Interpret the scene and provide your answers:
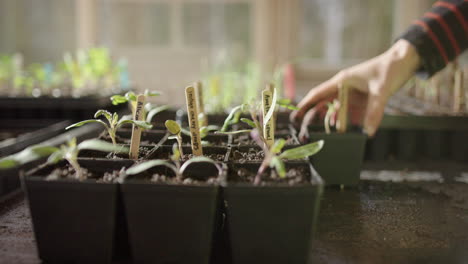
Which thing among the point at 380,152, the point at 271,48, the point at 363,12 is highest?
the point at 363,12

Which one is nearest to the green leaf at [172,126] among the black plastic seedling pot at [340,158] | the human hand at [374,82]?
the black plastic seedling pot at [340,158]

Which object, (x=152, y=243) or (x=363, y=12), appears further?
(x=363, y=12)

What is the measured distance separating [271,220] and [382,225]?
12.8 inches

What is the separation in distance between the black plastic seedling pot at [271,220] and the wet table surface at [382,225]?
0.08m

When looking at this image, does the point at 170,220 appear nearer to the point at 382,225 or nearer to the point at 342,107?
the point at 382,225

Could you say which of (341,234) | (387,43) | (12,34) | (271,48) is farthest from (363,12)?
(341,234)

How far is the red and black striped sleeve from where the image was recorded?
4.30 ft

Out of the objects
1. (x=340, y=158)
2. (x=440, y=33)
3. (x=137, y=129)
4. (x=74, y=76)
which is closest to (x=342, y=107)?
(x=340, y=158)

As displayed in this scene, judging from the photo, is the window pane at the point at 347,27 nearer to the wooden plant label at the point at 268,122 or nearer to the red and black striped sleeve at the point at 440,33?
the red and black striped sleeve at the point at 440,33

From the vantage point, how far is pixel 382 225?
886mm

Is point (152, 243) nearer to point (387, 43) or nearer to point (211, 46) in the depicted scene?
point (211, 46)

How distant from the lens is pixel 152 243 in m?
0.70

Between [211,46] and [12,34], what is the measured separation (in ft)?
8.56

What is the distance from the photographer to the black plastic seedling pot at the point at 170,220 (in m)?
0.68
